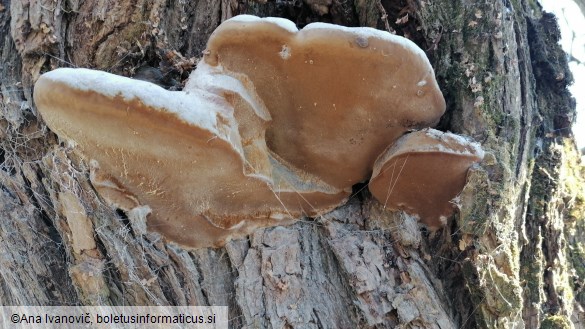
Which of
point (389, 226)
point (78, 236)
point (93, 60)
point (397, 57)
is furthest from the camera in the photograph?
point (93, 60)

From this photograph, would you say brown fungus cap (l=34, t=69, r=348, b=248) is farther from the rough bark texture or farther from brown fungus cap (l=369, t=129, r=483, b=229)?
brown fungus cap (l=369, t=129, r=483, b=229)

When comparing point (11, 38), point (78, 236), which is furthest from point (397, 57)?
point (11, 38)

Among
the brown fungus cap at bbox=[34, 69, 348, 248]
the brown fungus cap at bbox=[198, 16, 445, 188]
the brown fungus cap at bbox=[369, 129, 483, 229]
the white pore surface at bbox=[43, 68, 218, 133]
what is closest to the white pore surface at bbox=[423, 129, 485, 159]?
the brown fungus cap at bbox=[369, 129, 483, 229]

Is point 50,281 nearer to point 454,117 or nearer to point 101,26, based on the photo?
point 101,26

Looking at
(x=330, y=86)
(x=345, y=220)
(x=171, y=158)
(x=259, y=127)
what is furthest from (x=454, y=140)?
(x=171, y=158)

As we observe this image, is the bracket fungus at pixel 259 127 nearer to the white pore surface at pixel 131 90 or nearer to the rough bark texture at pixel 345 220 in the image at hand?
the white pore surface at pixel 131 90

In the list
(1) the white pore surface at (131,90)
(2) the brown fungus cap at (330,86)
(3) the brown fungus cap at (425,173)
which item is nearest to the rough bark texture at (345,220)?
(3) the brown fungus cap at (425,173)

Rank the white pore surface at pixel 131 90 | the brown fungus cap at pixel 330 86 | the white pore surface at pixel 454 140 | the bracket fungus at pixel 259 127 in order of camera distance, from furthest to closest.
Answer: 1. the white pore surface at pixel 454 140
2. the brown fungus cap at pixel 330 86
3. the bracket fungus at pixel 259 127
4. the white pore surface at pixel 131 90

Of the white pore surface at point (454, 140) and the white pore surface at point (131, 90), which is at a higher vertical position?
the white pore surface at point (131, 90)
